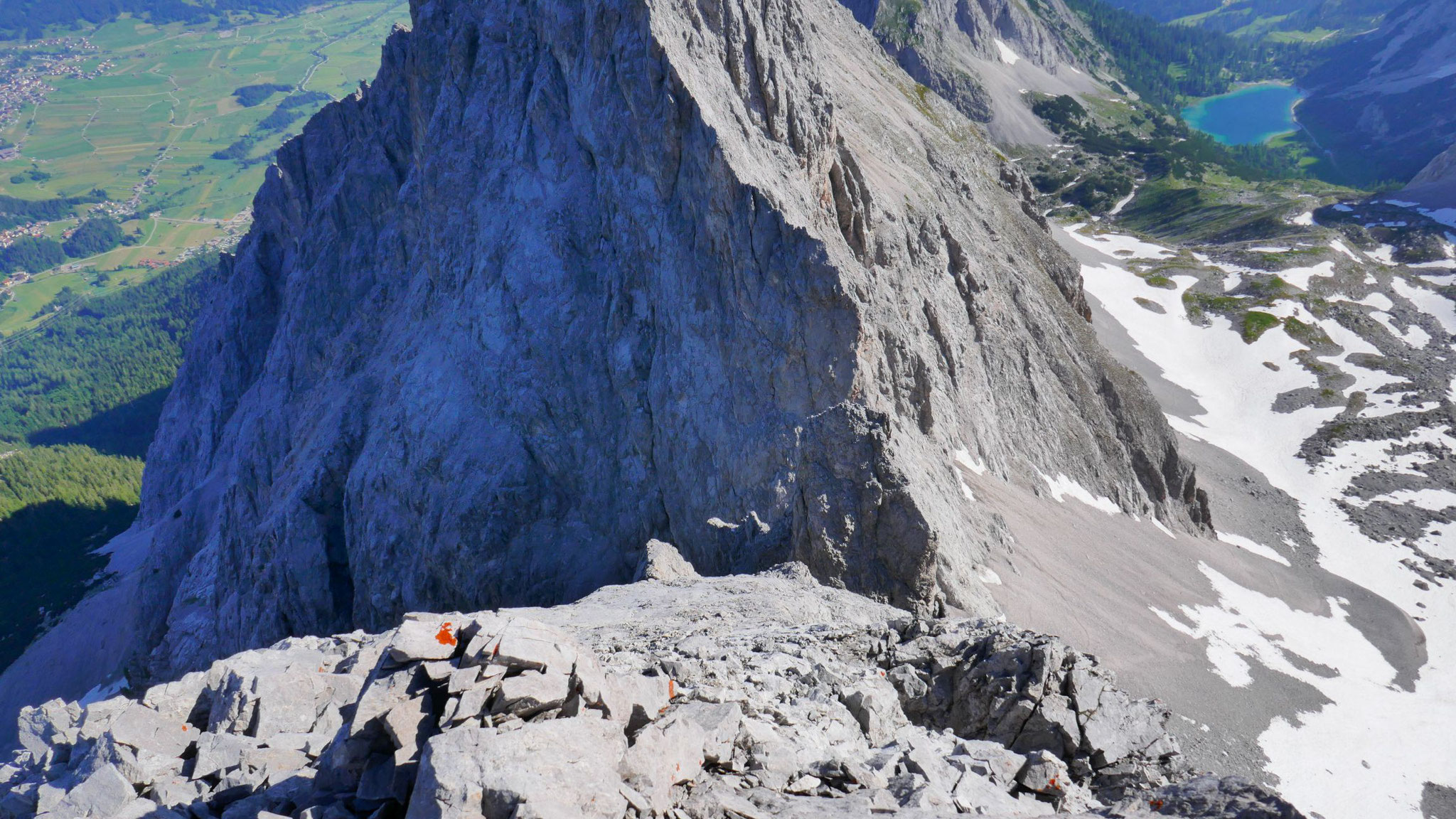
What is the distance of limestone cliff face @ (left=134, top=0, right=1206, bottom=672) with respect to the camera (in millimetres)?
37594

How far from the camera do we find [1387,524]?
83.5 m

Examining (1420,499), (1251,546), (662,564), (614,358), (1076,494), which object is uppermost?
(614,358)

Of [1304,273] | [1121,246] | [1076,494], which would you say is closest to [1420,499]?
[1076,494]

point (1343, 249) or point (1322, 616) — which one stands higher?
point (1343, 249)

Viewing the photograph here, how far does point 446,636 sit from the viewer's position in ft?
51.5

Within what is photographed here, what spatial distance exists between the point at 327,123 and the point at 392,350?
3936 cm

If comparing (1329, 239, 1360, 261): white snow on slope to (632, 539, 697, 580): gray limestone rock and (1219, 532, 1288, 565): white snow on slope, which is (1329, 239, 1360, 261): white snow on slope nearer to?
(1219, 532, 1288, 565): white snow on slope

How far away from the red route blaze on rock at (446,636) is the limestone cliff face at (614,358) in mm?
19505

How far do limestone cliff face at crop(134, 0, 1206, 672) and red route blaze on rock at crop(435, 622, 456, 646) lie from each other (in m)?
19.5

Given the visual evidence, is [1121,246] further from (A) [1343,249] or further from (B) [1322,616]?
(B) [1322,616]

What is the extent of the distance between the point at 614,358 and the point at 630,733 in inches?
1094

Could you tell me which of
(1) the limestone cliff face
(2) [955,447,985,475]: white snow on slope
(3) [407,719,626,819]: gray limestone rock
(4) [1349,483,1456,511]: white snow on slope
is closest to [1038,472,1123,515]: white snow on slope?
(1) the limestone cliff face

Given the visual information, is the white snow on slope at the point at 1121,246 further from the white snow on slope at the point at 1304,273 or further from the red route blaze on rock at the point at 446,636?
the red route blaze on rock at the point at 446,636

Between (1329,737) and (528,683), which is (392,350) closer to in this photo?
(528,683)
